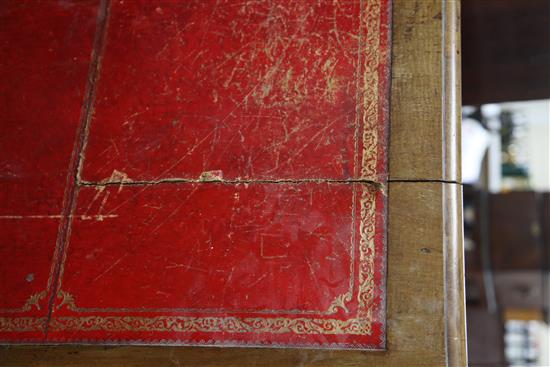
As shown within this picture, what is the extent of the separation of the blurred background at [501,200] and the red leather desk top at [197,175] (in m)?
1.46

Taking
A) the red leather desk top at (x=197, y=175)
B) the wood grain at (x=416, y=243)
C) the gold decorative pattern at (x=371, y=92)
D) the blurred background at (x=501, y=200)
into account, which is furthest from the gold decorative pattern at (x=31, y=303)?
the blurred background at (x=501, y=200)

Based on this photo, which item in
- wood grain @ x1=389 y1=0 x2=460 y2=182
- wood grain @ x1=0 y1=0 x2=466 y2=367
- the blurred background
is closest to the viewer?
wood grain @ x1=0 y1=0 x2=466 y2=367

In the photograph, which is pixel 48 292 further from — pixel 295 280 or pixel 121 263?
Answer: pixel 295 280

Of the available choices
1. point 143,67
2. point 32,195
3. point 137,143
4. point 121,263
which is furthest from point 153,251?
point 143,67

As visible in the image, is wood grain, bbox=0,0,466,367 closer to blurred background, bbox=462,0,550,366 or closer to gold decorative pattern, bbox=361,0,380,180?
gold decorative pattern, bbox=361,0,380,180

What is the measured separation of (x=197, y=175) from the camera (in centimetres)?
168

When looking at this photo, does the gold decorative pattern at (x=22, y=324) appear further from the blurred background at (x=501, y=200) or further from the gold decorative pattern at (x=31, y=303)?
the blurred background at (x=501, y=200)

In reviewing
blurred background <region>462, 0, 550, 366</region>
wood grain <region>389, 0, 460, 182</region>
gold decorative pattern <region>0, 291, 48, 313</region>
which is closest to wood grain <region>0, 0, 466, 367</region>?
wood grain <region>389, 0, 460, 182</region>

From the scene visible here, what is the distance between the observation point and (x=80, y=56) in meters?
1.89

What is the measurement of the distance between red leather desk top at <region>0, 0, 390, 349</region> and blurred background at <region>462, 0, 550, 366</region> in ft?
4.80

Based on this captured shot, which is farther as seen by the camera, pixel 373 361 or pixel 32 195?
pixel 32 195

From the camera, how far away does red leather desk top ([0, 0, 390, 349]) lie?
1.53 metres

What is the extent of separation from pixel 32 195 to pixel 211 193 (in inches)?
22.1

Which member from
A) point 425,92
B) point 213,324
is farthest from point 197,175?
point 425,92
